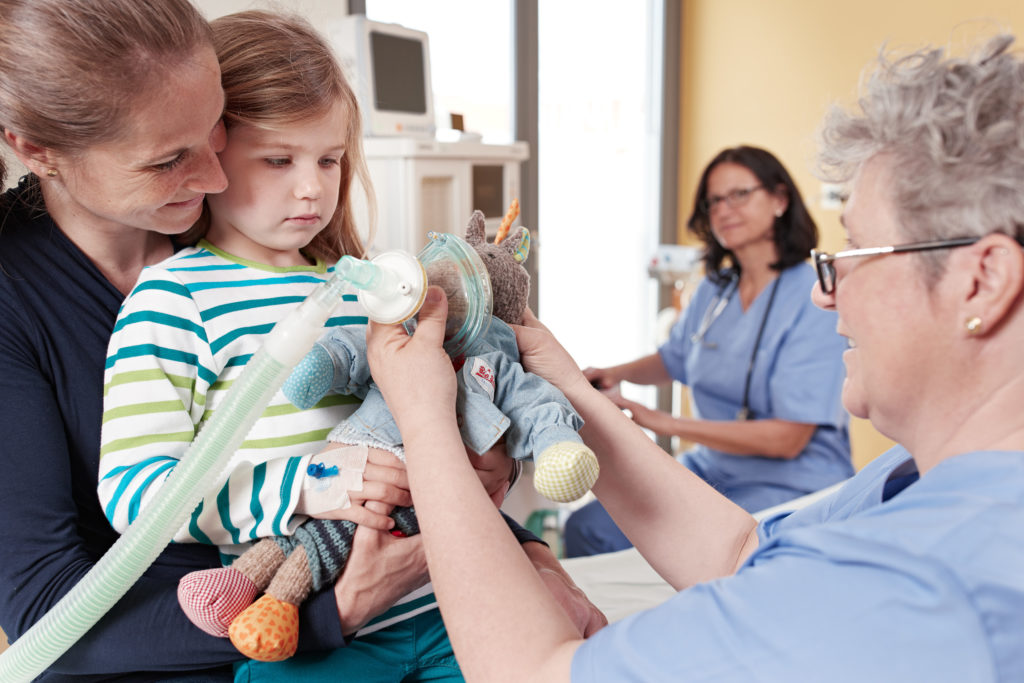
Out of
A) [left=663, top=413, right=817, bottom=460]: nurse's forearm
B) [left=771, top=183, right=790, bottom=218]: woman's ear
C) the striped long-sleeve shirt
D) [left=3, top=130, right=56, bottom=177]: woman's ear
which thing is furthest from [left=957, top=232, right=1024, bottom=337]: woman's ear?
[left=771, top=183, right=790, bottom=218]: woman's ear

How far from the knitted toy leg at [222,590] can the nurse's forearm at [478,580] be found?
0.24m

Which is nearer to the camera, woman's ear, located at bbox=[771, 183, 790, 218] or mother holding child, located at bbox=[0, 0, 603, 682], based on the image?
mother holding child, located at bbox=[0, 0, 603, 682]

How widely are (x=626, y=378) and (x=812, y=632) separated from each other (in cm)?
239

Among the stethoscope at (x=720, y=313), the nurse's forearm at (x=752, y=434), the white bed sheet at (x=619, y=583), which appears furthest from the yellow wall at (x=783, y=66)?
the white bed sheet at (x=619, y=583)

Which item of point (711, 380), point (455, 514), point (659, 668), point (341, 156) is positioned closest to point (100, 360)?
point (341, 156)

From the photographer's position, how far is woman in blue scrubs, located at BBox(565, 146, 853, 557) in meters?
2.57

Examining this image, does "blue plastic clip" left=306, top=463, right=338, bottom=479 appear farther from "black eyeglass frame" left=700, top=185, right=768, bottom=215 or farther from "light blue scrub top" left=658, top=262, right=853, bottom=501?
"black eyeglass frame" left=700, top=185, right=768, bottom=215

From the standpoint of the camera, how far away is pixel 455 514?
0.90 metres

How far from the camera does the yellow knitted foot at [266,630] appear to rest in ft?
3.19

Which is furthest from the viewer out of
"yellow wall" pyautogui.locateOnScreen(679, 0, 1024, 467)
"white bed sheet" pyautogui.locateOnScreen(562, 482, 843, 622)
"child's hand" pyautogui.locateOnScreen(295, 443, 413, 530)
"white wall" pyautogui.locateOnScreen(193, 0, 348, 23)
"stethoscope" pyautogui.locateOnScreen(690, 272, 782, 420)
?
"yellow wall" pyautogui.locateOnScreen(679, 0, 1024, 467)

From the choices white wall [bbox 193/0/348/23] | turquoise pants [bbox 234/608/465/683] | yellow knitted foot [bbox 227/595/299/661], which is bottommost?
turquoise pants [bbox 234/608/465/683]

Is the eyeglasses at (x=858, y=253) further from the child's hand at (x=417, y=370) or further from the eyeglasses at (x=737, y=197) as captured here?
the eyeglasses at (x=737, y=197)

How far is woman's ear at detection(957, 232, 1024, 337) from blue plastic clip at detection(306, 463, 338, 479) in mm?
695

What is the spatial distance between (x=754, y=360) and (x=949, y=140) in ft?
6.28
